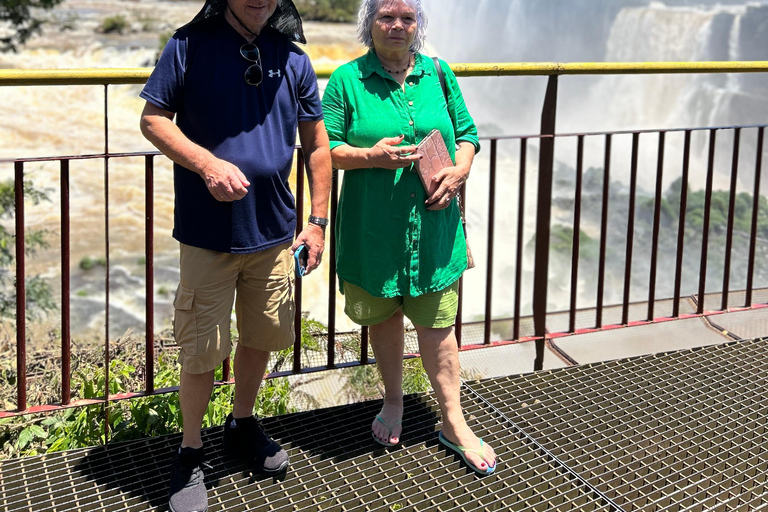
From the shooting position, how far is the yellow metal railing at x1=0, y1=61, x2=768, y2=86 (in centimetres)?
276

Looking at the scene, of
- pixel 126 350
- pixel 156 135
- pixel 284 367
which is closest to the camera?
pixel 156 135

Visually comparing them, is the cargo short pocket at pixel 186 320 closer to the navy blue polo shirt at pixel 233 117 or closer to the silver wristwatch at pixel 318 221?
the navy blue polo shirt at pixel 233 117

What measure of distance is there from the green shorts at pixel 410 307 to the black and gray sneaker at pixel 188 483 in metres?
0.71

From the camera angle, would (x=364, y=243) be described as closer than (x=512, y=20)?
Yes

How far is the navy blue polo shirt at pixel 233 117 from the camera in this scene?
2457mm

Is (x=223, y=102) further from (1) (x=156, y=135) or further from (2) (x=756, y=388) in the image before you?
(2) (x=756, y=388)

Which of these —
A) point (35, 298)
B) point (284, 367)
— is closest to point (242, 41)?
point (284, 367)

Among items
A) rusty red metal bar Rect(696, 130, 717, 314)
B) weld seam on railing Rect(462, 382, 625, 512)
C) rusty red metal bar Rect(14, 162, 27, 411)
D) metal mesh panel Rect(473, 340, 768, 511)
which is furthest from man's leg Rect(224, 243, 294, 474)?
rusty red metal bar Rect(696, 130, 717, 314)

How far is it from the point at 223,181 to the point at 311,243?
0.42 meters

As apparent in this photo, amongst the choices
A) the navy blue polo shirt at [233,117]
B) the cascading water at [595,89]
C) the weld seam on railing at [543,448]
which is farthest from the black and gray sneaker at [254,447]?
the cascading water at [595,89]

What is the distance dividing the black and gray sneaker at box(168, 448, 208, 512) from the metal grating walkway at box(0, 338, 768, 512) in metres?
0.06

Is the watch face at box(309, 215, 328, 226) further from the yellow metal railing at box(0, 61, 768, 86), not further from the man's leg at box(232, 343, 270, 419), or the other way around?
the yellow metal railing at box(0, 61, 768, 86)

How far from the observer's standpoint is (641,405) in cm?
349

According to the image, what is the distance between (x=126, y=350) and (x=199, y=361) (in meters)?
2.12
